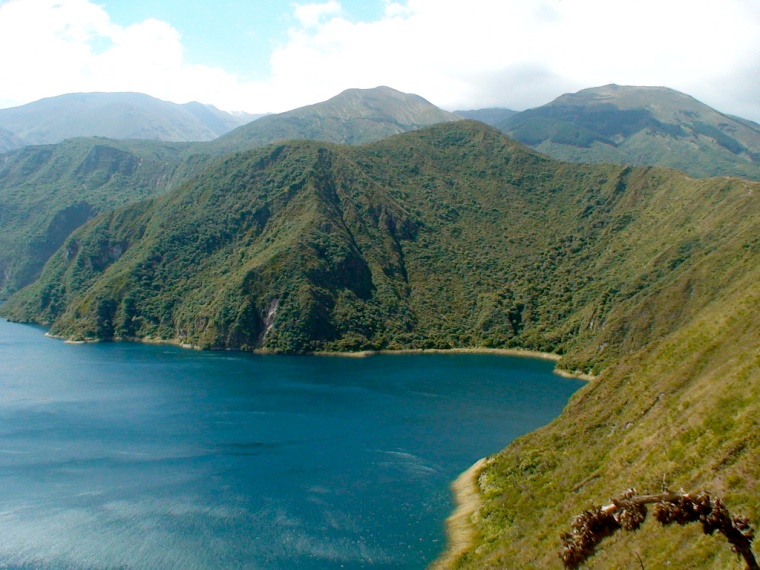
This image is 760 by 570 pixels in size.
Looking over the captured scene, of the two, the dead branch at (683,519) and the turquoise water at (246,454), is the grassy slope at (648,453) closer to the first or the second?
the dead branch at (683,519)

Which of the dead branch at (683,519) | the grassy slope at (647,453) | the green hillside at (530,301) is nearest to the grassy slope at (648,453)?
the grassy slope at (647,453)

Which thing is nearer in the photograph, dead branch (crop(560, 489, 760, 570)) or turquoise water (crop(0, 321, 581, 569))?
dead branch (crop(560, 489, 760, 570))

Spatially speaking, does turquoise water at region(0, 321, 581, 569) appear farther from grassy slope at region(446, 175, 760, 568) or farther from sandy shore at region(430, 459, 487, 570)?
grassy slope at region(446, 175, 760, 568)

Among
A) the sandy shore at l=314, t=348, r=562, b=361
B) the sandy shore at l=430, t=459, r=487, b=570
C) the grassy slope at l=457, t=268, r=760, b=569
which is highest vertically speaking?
the grassy slope at l=457, t=268, r=760, b=569

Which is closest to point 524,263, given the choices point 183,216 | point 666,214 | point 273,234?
point 666,214

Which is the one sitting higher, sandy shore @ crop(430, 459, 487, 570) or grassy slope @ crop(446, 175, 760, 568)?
grassy slope @ crop(446, 175, 760, 568)

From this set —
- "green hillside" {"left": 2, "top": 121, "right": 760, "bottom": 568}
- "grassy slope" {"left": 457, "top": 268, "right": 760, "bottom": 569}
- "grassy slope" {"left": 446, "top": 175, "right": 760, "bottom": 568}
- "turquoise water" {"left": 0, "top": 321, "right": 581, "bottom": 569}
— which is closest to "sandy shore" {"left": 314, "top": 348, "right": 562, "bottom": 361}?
"green hillside" {"left": 2, "top": 121, "right": 760, "bottom": 568}
